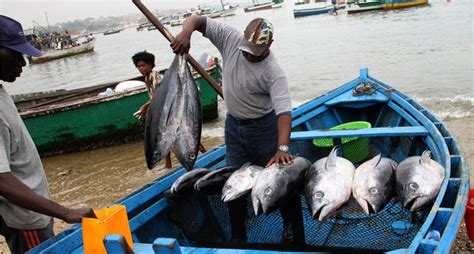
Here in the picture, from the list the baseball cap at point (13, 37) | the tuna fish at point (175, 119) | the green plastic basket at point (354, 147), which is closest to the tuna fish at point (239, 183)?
the tuna fish at point (175, 119)

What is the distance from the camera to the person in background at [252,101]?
3.14 metres

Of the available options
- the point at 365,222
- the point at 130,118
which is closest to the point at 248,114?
the point at 365,222

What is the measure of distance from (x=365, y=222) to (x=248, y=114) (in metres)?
1.29

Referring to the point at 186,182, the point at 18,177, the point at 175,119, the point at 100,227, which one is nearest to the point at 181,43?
the point at 175,119

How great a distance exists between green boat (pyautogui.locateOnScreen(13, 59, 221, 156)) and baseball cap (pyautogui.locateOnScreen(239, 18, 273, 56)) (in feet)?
21.1

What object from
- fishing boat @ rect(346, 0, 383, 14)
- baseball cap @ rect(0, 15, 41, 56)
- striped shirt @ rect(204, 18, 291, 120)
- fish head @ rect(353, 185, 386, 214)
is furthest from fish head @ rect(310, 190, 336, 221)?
fishing boat @ rect(346, 0, 383, 14)

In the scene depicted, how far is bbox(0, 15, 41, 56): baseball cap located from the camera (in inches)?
97.7

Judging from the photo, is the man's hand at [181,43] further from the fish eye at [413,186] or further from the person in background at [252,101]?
the fish eye at [413,186]

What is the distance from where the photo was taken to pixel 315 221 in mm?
3393

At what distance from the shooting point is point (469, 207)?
356cm

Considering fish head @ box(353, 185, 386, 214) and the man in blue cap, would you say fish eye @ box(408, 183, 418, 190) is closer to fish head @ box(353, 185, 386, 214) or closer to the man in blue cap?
fish head @ box(353, 185, 386, 214)

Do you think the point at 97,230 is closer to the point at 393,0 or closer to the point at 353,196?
the point at 353,196

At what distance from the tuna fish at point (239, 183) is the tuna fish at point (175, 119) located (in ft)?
1.43

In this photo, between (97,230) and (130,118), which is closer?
(97,230)
